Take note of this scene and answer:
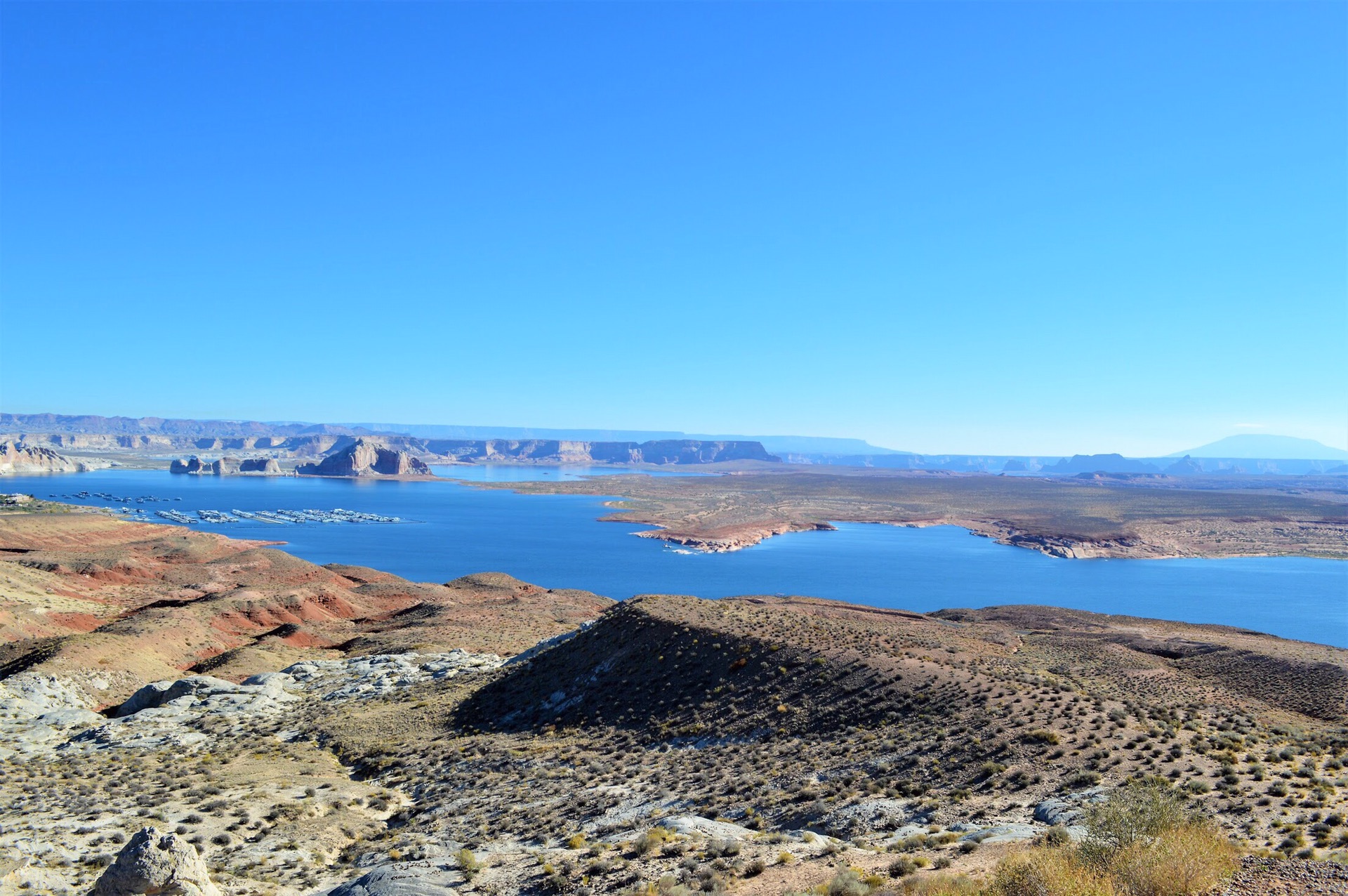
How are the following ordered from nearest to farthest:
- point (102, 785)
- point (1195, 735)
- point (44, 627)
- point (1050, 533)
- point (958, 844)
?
point (958, 844) → point (1195, 735) → point (102, 785) → point (44, 627) → point (1050, 533)

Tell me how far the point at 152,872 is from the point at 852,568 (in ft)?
335

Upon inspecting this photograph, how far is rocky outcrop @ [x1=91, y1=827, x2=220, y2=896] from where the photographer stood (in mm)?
12898

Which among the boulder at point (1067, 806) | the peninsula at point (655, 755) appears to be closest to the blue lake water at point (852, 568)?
the peninsula at point (655, 755)

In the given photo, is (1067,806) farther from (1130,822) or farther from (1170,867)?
(1170,867)

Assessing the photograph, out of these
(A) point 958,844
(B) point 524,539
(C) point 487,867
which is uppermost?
(A) point 958,844

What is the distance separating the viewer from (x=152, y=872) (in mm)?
13008

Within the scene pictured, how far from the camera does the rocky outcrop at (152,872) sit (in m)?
12.9

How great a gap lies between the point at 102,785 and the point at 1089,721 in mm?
26129

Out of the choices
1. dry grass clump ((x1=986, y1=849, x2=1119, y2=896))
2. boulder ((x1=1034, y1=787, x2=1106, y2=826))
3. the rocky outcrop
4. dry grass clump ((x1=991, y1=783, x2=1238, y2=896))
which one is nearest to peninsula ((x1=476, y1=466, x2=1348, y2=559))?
boulder ((x1=1034, y1=787, x2=1106, y2=826))

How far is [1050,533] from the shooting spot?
143m

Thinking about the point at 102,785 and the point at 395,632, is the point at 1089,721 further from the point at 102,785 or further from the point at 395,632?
the point at 395,632

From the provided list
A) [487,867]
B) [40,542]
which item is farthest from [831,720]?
[40,542]

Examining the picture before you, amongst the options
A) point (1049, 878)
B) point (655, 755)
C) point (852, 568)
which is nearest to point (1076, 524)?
point (852, 568)

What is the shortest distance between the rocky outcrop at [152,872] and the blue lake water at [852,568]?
71.3m
